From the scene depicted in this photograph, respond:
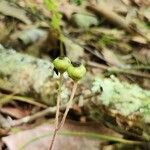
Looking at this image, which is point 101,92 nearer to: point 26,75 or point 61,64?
point 26,75

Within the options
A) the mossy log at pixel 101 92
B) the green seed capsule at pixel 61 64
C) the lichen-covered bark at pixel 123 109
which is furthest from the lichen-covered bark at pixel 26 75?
the green seed capsule at pixel 61 64

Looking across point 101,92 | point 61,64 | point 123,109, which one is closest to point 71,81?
point 101,92

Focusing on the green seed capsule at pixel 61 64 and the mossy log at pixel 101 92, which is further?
the mossy log at pixel 101 92

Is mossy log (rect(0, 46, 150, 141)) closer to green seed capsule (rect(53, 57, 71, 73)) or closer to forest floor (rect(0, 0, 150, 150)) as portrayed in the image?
forest floor (rect(0, 0, 150, 150))

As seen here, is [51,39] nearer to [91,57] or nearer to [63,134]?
[91,57]

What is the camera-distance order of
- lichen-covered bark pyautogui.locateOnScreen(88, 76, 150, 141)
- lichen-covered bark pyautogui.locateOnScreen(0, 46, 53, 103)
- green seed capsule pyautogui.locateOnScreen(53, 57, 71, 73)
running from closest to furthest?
green seed capsule pyautogui.locateOnScreen(53, 57, 71, 73)
lichen-covered bark pyautogui.locateOnScreen(88, 76, 150, 141)
lichen-covered bark pyautogui.locateOnScreen(0, 46, 53, 103)

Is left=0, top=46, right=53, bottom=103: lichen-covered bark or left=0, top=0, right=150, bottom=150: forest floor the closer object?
left=0, top=0, right=150, bottom=150: forest floor

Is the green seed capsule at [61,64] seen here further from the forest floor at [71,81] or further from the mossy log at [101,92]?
the mossy log at [101,92]

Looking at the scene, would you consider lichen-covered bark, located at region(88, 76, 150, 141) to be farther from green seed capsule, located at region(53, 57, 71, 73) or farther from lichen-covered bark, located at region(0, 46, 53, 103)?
green seed capsule, located at region(53, 57, 71, 73)

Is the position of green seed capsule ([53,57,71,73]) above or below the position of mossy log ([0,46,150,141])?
above

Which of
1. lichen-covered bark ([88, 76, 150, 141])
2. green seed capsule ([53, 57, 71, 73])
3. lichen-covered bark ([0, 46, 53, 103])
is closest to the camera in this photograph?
green seed capsule ([53, 57, 71, 73])

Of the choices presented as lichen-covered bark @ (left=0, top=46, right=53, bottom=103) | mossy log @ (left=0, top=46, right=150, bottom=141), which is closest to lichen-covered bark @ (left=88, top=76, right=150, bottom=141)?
mossy log @ (left=0, top=46, right=150, bottom=141)

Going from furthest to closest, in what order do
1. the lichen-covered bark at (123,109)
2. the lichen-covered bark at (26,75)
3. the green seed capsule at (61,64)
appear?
the lichen-covered bark at (26,75) → the lichen-covered bark at (123,109) → the green seed capsule at (61,64)
